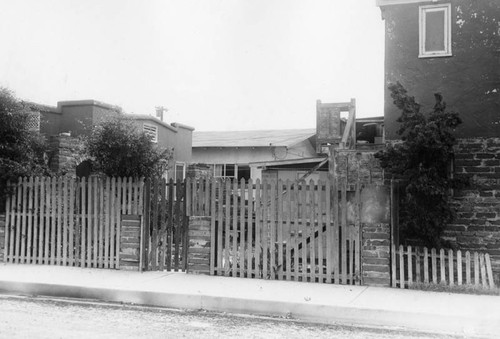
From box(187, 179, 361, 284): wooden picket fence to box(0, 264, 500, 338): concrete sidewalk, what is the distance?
33 cm

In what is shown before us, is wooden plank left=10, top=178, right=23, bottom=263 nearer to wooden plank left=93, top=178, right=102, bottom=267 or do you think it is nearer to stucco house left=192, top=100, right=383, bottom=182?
wooden plank left=93, top=178, right=102, bottom=267

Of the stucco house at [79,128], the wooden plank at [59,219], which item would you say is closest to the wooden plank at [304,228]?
the wooden plank at [59,219]

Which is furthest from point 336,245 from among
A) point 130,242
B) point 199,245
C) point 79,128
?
point 79,128

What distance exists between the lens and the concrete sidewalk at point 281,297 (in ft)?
23.0

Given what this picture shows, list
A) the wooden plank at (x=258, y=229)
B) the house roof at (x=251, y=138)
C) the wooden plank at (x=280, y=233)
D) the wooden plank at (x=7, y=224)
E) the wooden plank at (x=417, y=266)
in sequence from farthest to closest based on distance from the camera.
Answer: the house roof at (x=251, y=138), the wooden plank at (x=7, y=224), the wooden plank at (x=258, y=229), the wooden plank at (x=280, y=233), the wooden plank at (x=417, y=266)

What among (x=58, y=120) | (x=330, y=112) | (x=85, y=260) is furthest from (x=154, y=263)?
(x=330, y=112)

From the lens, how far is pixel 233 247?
9844 millimetres

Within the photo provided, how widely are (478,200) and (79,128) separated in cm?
1504

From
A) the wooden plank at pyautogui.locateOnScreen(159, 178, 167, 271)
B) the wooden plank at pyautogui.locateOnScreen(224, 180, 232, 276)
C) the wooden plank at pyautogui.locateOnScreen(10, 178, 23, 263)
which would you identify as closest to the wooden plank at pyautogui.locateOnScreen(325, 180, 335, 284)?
the wooden plank at pyautogui.locateOnScreen(224, 180, 232, 276)

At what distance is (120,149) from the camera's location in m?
13.3

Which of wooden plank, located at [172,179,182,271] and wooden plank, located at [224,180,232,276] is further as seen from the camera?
wooden plank, located at [172,179,182,271]

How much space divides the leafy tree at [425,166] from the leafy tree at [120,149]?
6581 mm

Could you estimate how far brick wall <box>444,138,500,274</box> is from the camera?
984 centimetres

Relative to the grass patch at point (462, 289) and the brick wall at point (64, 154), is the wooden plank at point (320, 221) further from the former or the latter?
the brick wall at point (64, 154)
